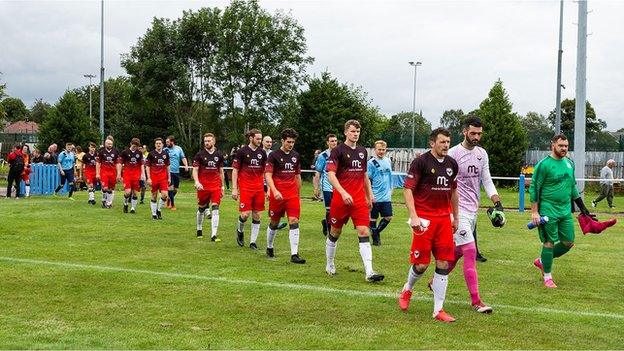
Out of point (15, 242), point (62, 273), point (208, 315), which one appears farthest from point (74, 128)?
point (208, 315)

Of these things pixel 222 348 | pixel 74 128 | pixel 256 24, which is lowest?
pixel 222 348

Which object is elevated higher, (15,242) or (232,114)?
(232,114)

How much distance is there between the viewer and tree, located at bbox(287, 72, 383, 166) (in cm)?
4834

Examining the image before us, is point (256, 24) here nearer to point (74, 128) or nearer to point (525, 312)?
point (74, 128)

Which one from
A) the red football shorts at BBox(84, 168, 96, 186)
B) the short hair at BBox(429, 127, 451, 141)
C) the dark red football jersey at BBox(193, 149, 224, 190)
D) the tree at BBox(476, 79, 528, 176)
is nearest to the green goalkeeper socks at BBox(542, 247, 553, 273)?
the short hair at BBox(429, 127, 451, 141)

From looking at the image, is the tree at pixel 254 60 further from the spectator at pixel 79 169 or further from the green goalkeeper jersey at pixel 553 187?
the green goalkeeper jersey at pixel 553 187

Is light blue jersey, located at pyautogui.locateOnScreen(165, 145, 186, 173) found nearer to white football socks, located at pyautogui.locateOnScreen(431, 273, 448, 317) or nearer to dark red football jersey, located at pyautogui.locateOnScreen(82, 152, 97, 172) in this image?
dark red football jersey, located at pyautogui.locateOnScreen(82, 152, 97, 172)

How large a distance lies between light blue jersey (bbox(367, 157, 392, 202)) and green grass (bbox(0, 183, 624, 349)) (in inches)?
42.9

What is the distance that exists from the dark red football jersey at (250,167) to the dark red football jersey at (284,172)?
1289mm

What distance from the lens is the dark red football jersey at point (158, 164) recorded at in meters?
19.4

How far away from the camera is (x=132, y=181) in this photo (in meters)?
20.9

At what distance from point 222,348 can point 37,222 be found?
12.6 meters

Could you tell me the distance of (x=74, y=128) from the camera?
4481 cm

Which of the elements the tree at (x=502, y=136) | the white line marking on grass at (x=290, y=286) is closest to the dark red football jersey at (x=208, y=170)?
the white line marking on grass at (x=290, y=286)
